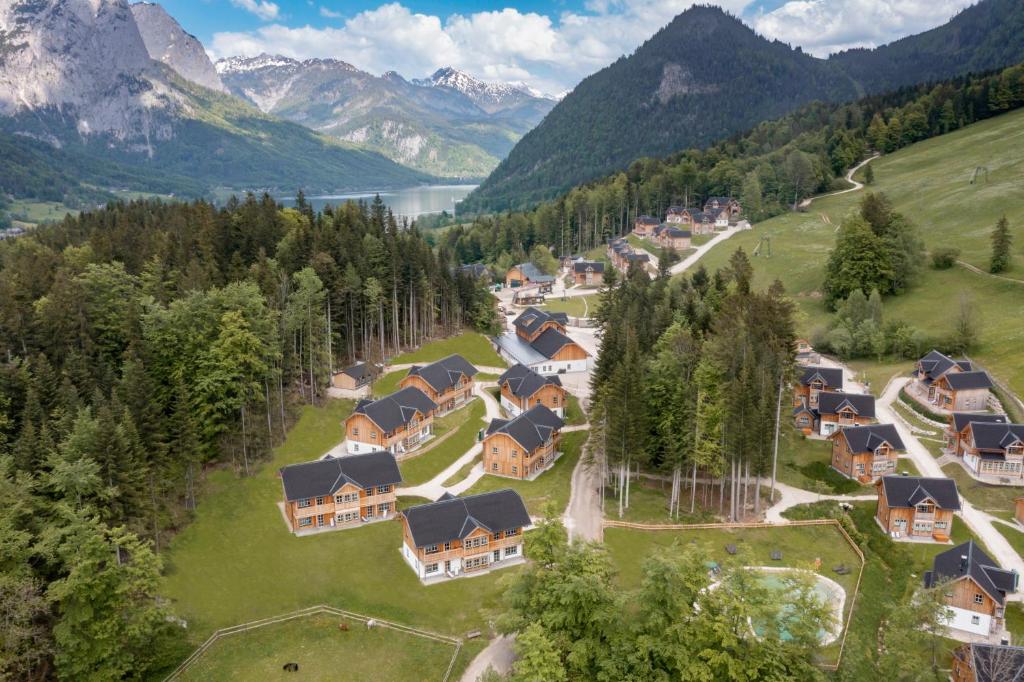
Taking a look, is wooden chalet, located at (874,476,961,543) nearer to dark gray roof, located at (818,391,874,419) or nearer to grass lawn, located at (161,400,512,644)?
dark gray roof, located at (818,391,874,419)

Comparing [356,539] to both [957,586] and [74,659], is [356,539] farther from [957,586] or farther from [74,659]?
[957,586]

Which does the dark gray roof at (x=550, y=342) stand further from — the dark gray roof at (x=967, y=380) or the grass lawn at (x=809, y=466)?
the dark gray roof at (x=967, y=380)

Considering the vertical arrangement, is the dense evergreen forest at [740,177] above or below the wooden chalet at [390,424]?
above

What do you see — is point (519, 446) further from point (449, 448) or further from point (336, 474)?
point (336, 474)

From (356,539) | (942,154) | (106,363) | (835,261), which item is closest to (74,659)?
(356,539)

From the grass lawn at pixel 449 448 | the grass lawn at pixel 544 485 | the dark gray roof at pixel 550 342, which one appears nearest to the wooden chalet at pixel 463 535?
the grass lawn at pixel 544 485

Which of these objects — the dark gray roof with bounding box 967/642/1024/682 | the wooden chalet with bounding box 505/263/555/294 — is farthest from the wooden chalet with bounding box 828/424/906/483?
the wooden chalet with bounding box 505/263/555/294
